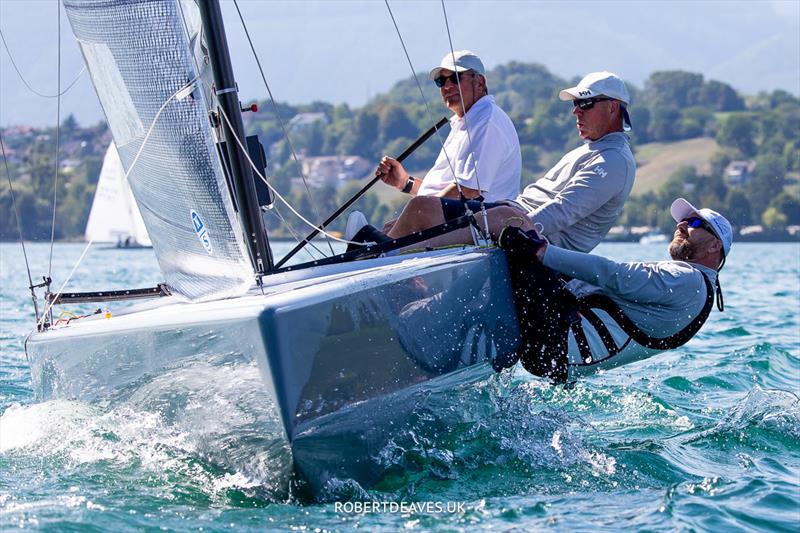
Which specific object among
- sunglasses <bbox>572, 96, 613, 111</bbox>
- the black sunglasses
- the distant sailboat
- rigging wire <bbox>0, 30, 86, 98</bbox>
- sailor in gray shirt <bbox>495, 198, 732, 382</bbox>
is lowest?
sailor in gray shirt <bbox>495, 198, 732, 382</bbox>

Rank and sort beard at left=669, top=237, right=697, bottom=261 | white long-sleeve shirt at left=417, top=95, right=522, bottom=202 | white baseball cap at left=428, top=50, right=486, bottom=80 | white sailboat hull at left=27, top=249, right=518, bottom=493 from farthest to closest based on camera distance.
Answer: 1. white baseball cap at left=428, top=50, right=486, bottom=80
2. white long-sleeve shirt at left=417, top=95, right=522, bottom=202
3. beard at left=669, top=237, right=697, bottom=261
4. white sailboat hull at left=27, top=249, right=518, bottom=493

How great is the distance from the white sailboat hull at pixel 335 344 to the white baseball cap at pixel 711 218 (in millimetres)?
948

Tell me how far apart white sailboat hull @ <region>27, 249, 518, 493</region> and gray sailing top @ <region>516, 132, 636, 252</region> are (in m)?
0.55

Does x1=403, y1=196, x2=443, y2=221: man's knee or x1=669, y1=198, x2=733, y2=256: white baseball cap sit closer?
x1=403, y1=196, x2=443, y2=221: man's knee

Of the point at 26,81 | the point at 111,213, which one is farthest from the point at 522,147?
the point at 26,81

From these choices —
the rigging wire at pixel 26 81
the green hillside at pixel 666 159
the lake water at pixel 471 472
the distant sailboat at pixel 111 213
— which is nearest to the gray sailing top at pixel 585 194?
the lake water at pixel 471 472

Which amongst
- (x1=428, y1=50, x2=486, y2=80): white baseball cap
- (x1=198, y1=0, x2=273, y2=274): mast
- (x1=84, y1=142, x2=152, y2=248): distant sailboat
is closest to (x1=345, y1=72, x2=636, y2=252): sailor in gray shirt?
(x1=428, y1=50, x2=486, y2=80): white baseball cap

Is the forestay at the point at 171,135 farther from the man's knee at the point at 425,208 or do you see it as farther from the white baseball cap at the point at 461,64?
the white baseball cap at the point at 461,64

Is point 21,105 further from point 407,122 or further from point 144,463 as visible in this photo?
point 407,122

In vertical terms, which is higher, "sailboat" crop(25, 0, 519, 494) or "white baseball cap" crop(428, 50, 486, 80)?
"white baseball cap" crop(428, 50, 486, 80)

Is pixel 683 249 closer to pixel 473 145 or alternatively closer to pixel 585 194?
pixel 585 194

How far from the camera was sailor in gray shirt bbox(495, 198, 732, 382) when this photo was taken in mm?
4176

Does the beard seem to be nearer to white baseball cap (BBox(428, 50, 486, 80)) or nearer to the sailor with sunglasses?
the sailor with sunglasses

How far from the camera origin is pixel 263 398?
3.22 metres
